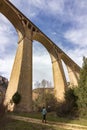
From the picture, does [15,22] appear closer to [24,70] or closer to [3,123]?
[24,70]

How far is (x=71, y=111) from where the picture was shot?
78.3ft

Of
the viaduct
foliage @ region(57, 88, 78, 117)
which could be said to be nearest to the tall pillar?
the viaduct

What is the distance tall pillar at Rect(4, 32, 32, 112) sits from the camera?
86.7 feet

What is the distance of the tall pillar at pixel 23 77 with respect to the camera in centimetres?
2642

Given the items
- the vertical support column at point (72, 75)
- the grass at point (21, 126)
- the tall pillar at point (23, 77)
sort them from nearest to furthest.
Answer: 1. the grass at point (21, 126)
2. the tall pillar at point (23, 77)
3. the vertical support column at point (72, 75)

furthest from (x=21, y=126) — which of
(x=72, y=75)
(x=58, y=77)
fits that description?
(x=72, y=75)

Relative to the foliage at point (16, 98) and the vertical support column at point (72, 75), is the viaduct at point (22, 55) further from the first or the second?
the vertical support column at point (72, 75)

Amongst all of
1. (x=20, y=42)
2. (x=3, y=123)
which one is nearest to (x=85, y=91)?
(x=3, y=123)

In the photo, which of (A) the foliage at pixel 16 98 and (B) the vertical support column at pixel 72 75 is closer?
(A) the foliage at pixel 16 98

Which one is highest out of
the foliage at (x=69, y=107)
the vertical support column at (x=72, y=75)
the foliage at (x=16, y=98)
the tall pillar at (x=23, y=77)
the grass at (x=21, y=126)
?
the vertical support column at (x=72, y=75)

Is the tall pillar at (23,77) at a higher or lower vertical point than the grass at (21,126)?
higher

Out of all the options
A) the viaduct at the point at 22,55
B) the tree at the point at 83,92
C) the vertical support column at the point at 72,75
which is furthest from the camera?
the vertical support column at the point at 72,75

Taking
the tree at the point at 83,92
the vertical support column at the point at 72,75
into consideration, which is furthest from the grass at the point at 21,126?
the vertical support column at the point at 72,75

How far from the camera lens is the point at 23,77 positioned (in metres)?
27.7
